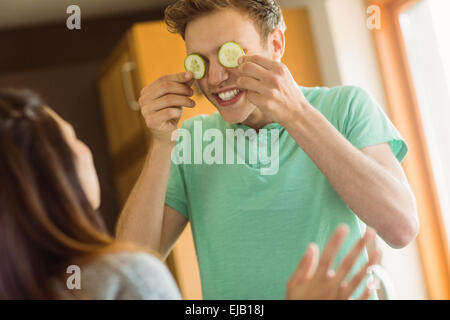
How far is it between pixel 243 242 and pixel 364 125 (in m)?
0.18

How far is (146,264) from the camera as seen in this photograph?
1.51 feet

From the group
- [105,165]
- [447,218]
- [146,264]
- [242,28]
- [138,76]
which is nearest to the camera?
[146,264]

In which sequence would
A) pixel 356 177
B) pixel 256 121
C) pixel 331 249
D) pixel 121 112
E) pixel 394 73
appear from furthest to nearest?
1. pixel 121 112
2. pixel 394 73
3. pixel 256 121
4. pixel 356 177
5. pixel 331 249

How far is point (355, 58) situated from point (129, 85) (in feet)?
2.60

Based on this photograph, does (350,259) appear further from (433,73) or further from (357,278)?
(433,73)

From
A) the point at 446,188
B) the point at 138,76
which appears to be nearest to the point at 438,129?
the point at 446,188

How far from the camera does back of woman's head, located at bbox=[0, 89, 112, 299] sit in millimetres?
455

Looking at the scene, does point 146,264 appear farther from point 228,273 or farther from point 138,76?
point 138,76

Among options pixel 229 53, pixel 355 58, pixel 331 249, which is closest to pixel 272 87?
pixel 229 53

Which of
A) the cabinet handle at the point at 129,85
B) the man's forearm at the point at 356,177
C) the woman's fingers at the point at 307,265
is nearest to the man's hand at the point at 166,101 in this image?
the man's forearm at the point at 356,177

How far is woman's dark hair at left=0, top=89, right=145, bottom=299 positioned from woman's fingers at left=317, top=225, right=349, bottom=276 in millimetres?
173

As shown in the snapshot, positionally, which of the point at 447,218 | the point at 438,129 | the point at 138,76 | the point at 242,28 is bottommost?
the point at 447,218

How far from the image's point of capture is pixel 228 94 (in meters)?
0.60

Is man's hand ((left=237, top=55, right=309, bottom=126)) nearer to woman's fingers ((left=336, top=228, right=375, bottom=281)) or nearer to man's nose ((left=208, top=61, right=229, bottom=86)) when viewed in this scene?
man's nose ((left=208, top=61, right=229, bottom=86))
